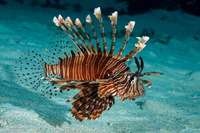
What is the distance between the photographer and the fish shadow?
9.02 ft

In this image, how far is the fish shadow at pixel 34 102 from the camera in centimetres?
275

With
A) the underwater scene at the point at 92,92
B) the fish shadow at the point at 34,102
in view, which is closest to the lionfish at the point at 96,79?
the underwater scene at the point at 92,92

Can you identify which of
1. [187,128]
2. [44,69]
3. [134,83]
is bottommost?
[187,128]

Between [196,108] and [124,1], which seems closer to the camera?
[196,108]

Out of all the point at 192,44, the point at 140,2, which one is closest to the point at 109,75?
the point at 192,44

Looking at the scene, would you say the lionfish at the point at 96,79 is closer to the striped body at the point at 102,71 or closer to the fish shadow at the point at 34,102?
the striped body at the point at 102,71

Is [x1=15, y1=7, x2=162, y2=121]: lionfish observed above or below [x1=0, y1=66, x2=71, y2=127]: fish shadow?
above

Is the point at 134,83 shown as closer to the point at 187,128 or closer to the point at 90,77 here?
→ the point at 90,77

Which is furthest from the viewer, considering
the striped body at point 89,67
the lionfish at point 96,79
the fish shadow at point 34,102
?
the fish shadow at point 34,102

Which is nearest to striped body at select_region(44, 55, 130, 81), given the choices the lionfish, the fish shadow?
the lionfish

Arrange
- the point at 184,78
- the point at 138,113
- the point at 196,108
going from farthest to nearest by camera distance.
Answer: the point at 184,78 → the point at 196,108 → the point at 138,113

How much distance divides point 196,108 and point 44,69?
3376 mm

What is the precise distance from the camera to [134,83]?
2.38 metres

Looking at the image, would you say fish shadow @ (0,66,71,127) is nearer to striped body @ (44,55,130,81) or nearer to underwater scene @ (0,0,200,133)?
underwater scene @ (0,0,200,133)
